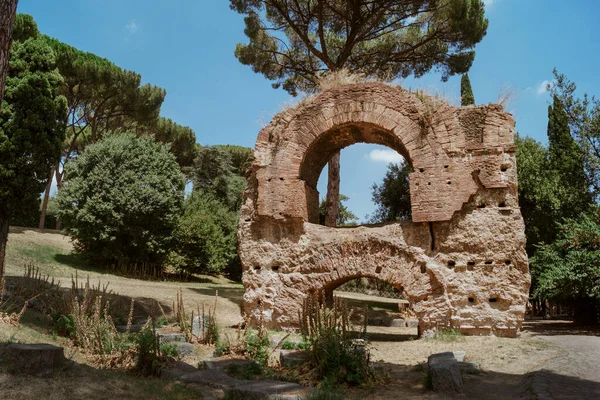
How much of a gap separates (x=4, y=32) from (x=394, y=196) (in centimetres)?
1794

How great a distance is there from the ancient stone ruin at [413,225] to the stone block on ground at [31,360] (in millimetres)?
4877

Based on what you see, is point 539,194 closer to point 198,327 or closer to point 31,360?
point 198,327

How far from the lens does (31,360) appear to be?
4719 mm

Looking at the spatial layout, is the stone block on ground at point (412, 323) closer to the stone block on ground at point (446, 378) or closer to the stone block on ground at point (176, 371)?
the stone block on ground at point (446, 378)

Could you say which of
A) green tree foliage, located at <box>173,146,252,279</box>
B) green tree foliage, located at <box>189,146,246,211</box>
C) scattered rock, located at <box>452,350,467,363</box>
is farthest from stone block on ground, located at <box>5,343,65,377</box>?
green tree foliage, located at <box>189,146,246,211</box>

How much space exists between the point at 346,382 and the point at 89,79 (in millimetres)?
21700

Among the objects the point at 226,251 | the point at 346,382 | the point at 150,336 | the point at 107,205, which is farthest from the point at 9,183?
the point at 226,251

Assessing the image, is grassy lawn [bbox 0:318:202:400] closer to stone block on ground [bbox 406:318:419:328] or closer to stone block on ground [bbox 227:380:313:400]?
stone block on ground [bbox 227:380:313:400]

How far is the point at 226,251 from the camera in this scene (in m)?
22.4

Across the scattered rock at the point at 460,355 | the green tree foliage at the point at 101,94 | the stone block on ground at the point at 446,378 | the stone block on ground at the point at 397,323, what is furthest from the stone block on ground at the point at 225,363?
the green tree foliage at the point at 101,94

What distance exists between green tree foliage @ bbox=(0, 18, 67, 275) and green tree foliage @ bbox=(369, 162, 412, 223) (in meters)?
13.6

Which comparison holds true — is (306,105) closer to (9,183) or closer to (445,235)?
(445,235)

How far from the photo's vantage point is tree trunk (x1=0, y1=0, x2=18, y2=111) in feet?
15.2

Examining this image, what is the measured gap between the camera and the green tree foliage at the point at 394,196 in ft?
68.8
